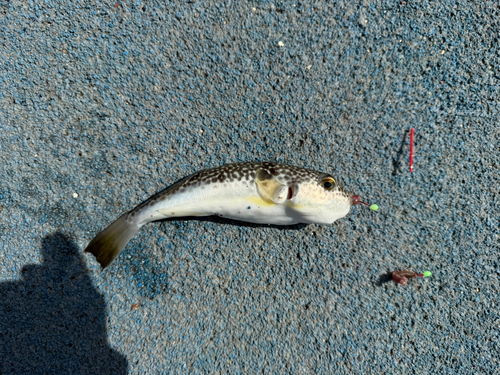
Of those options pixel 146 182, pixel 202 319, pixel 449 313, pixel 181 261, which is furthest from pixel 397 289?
pixel 146 182

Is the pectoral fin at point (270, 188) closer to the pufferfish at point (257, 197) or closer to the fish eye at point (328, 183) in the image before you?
the pufferfish at point (257, 197)

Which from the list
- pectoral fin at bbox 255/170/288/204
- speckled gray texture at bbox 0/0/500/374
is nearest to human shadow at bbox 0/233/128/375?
speckled gray texture at bbox 0/0/500/374

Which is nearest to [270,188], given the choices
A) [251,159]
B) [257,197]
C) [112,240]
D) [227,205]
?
[257,197]

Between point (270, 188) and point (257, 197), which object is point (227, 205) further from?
point (270, 188)

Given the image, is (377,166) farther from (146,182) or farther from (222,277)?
(146,182)

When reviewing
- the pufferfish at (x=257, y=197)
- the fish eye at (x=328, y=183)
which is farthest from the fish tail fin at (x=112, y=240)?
the fish eye at (x=328, y=183)

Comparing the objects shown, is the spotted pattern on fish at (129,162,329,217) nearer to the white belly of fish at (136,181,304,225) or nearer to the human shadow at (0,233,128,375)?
the white belly of fish at (136,181,304,225)
